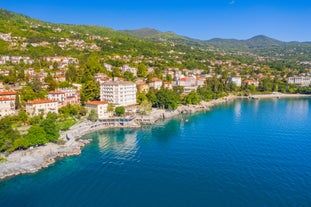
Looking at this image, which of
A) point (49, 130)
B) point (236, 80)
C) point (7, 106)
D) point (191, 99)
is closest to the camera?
point (49, 130)

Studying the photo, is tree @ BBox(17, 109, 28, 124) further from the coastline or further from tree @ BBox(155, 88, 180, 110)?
tree @ BBox(155, 88, 180, 110)

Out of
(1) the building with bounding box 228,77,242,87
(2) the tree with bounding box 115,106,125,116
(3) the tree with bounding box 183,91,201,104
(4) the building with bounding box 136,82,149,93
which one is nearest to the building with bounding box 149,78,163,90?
(4) the building with bounding box 136,82,149,93

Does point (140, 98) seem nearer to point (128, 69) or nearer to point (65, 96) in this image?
point (65, 96)

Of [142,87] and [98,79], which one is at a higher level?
[98,79]

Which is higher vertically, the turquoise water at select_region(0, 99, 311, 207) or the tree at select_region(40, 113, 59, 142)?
the tree at select_region(40, 113, 59, 142)

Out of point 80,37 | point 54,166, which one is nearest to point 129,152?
point 54,166

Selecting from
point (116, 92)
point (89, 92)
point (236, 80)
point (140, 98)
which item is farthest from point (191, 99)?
point (236, 80)

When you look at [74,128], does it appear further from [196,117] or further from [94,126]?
[196,117]
